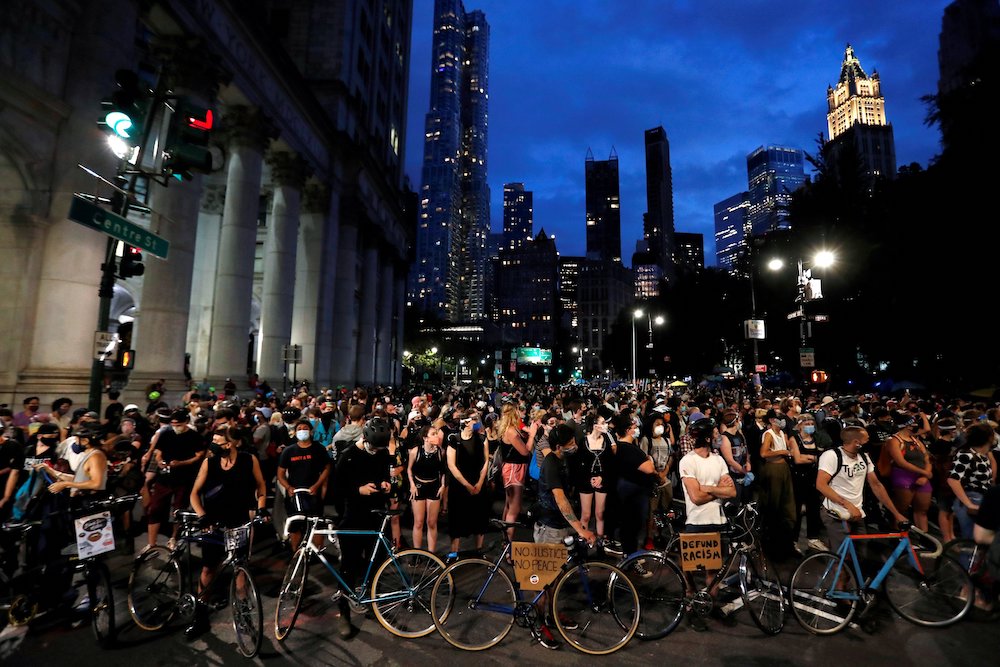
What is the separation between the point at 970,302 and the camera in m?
25.9

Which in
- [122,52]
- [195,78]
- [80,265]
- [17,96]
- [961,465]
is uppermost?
[195,78]

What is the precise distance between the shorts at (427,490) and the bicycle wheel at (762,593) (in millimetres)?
4098

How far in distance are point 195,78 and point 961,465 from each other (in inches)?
896

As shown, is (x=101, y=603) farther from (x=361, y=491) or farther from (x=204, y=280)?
(x=204, y=280)

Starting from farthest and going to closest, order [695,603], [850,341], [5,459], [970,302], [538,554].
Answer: [850,341]
[970,302]
[5,459]
[695,603]
[538,554]

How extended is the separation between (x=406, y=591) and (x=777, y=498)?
238 inches

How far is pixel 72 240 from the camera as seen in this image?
12828mm

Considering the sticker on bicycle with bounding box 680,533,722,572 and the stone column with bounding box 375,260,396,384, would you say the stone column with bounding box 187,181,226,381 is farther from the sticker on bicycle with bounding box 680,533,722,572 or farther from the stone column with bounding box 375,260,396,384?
the sticker on bicycle with bounding box 680,533,722,572

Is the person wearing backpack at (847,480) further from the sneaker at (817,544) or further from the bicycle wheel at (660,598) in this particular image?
the bicycle wheel at (660,598)

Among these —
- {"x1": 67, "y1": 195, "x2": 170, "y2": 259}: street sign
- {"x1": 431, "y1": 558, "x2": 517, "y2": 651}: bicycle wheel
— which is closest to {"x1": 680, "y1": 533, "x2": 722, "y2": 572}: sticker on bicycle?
{"x1": 431, "y1": 558, "x2": 517, "y2": 651}: bicycle wheel

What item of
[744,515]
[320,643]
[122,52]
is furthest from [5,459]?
[122,52]

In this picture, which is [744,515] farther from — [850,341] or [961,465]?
[850,341]

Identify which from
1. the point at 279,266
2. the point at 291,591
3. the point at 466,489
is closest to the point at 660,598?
the point at 466,489

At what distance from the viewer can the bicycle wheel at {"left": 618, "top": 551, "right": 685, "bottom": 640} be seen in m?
5.22
